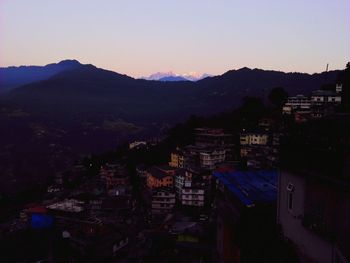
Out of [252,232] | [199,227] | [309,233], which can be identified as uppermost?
[309,233]

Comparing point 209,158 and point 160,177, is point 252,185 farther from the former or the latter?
point 209,158

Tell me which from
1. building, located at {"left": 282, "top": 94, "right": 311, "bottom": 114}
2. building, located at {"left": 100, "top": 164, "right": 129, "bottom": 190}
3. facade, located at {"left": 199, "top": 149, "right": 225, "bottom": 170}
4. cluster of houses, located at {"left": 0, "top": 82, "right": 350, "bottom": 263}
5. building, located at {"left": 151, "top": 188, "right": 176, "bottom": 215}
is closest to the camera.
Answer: cluster of houses, located at {"left": 0, "top": 82, "right": 350, "bottom": 263}

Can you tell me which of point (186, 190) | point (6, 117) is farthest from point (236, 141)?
point (6, 117)

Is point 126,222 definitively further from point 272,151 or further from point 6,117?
point 6,117

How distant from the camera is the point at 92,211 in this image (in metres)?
36.9

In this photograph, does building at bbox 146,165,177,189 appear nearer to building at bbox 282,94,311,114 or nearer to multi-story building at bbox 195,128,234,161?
multi-story building at bbox 195,128,234,161

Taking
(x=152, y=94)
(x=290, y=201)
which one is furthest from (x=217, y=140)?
(x=152, y=94)

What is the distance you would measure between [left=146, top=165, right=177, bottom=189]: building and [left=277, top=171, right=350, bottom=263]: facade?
31589 millimetres

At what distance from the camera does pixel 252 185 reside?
334 inches

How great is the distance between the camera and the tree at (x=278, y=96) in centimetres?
4991

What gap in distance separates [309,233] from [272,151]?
113 ft

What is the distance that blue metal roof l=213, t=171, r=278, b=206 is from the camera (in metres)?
7.45

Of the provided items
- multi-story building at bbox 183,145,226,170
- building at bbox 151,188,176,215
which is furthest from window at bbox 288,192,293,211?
multi-story building at bbox 183,145,226,170

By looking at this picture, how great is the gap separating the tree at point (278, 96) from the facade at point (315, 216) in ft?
149
